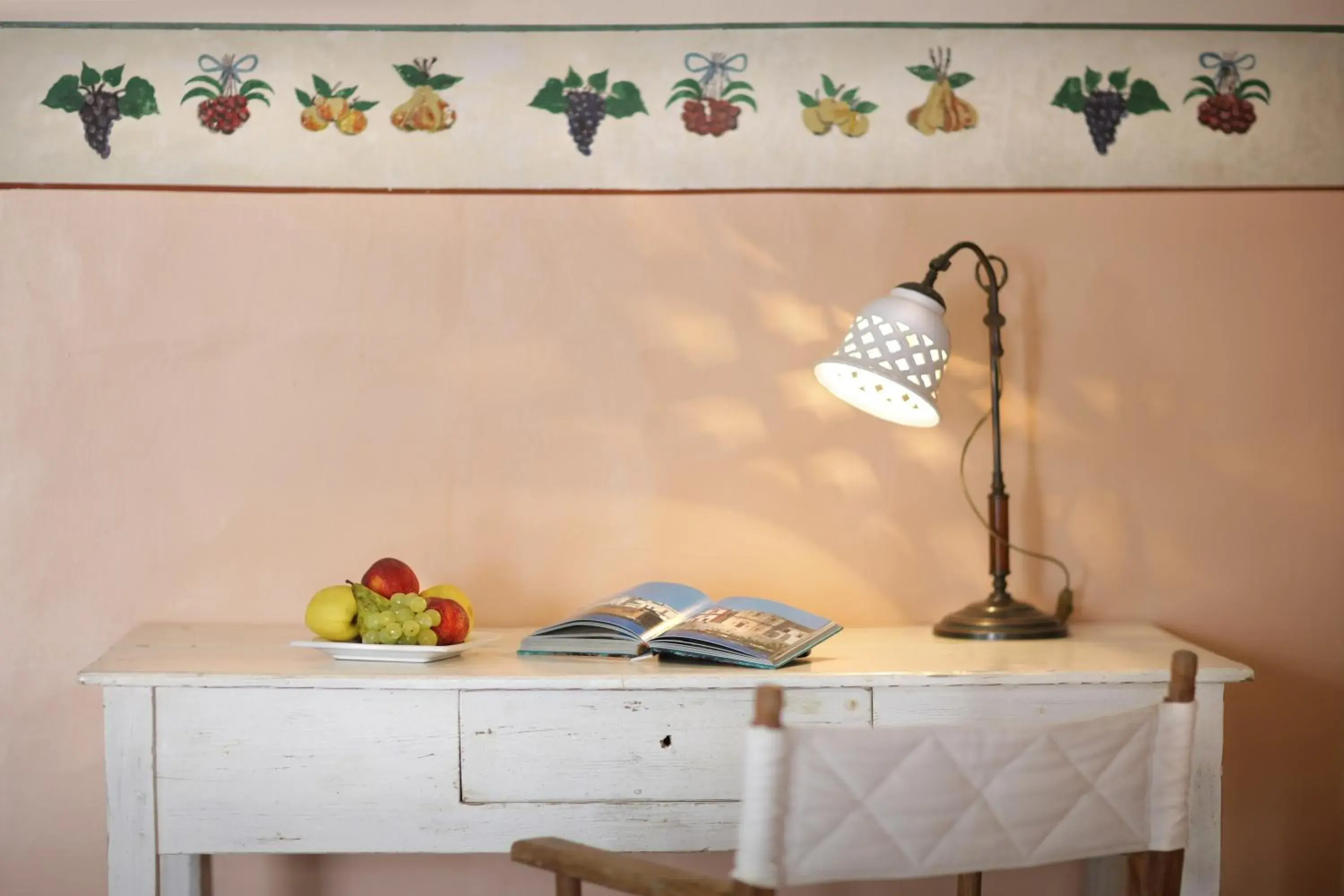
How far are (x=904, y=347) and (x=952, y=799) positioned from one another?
91 centimetres

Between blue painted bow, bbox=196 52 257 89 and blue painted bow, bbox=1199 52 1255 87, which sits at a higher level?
blue painted bow, bbox=1199 52 1255 87

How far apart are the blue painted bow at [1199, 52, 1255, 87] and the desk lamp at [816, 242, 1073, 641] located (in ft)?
1.89

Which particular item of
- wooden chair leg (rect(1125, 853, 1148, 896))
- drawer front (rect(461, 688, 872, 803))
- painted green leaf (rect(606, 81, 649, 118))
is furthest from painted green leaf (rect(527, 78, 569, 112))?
wooden chair leg (rect(1125, 853, 1148, 896))

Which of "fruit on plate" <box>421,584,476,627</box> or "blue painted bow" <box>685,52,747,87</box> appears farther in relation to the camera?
"blue painted bow" <box>685,52,747,87</box>

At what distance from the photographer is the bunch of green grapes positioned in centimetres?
200

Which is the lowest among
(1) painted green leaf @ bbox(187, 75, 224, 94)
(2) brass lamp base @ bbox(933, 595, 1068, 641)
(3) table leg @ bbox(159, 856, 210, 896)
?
(3) table leg @ bbox(159, 856, 210, 896)

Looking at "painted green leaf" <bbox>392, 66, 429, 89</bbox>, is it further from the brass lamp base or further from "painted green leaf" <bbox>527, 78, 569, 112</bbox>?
the brass lamp base

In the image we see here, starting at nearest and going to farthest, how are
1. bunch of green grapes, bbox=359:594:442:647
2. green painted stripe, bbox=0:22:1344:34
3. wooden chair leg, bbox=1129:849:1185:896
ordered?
1. wooden chair leg, bbox=1129:849:1185:896
2. bunch of green grapes, bbox=359:594:442:647
3. green painted stripe, bbox=0:22:1344:34

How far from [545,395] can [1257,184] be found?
1463 millimetres

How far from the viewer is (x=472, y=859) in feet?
7.91

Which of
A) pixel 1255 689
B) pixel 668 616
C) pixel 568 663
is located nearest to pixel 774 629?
pixel 668 616

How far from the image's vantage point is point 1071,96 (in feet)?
8.00

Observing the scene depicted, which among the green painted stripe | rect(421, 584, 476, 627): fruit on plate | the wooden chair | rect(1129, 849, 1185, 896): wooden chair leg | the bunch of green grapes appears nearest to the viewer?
the wooden chair

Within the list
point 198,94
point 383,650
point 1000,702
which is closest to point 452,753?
point 383,650
